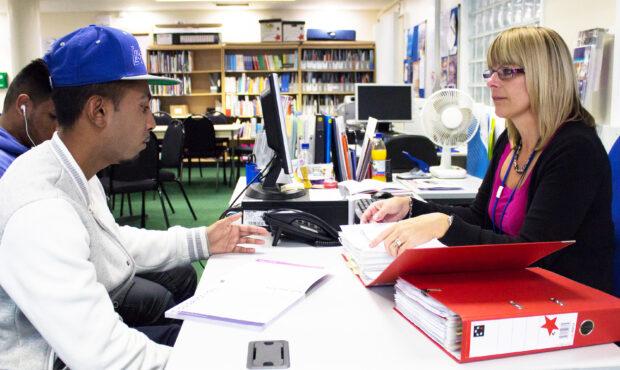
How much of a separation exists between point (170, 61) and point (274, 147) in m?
7.17

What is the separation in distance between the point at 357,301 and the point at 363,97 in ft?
12.1

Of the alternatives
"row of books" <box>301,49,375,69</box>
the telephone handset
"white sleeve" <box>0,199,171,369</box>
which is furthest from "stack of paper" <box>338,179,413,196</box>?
"row of books" <box>301,49,375,69</box>

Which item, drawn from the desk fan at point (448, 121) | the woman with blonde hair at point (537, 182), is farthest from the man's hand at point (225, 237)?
the desk fan at point (448, 121)

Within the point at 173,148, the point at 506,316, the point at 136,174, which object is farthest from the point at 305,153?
the point at 173,148

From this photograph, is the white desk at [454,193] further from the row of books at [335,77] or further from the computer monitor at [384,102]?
the row of books at [335,77]

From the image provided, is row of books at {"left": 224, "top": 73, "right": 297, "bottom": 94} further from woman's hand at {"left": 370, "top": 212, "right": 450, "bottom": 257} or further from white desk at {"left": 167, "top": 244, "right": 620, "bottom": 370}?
white desk at {"left": 167, "top": 244, "right": 620, "bottom": 370}

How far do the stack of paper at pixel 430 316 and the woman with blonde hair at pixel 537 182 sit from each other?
0.13 metres

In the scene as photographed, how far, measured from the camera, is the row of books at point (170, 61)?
336 inches

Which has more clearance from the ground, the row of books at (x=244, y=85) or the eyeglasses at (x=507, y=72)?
the row of books at (x=244, y=85)

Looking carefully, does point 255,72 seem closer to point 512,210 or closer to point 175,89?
point 175,89

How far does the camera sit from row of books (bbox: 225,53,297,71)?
28.3ft

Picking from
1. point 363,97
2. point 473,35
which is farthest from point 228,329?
point 473,35

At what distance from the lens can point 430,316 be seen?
35.6 inches

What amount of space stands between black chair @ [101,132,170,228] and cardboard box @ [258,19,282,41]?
465 centimetres
